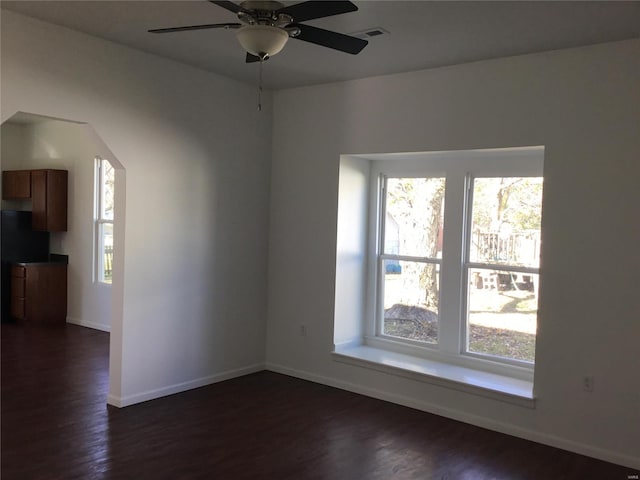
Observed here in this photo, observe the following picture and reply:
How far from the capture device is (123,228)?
4.32 metres

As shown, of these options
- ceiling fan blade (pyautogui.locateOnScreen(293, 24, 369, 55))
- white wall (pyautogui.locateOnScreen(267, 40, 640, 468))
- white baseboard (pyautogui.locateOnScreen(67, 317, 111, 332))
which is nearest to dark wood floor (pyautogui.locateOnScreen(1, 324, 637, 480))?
white wall (pyautogui.locateOnScreen(267, 40, 640, 468))

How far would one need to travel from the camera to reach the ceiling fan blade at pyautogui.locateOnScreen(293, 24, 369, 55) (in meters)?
2.84

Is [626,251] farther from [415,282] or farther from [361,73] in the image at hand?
[361,73]

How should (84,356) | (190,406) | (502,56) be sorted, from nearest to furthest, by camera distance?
1. (502,56)
2. (190,406)
3. (84,356)

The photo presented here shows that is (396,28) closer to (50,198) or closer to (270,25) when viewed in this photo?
(270,25)

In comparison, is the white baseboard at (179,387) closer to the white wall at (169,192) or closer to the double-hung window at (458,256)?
the white wall at (169,192)

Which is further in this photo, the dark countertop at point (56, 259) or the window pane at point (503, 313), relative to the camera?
the dark countertop at point (56, 259)

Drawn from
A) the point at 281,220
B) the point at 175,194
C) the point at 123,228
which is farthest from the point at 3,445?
the point at 281,220

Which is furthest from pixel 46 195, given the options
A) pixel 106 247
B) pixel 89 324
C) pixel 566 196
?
pixel 566 196

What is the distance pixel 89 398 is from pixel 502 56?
161 inches

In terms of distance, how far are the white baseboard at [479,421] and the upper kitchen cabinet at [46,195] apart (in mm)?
4070

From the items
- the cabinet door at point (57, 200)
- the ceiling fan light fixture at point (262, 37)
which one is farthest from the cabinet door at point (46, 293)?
the ceiling fan light fixture at point (262, 37)

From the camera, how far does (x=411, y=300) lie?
5.21 m

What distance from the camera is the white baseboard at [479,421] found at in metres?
3.69
